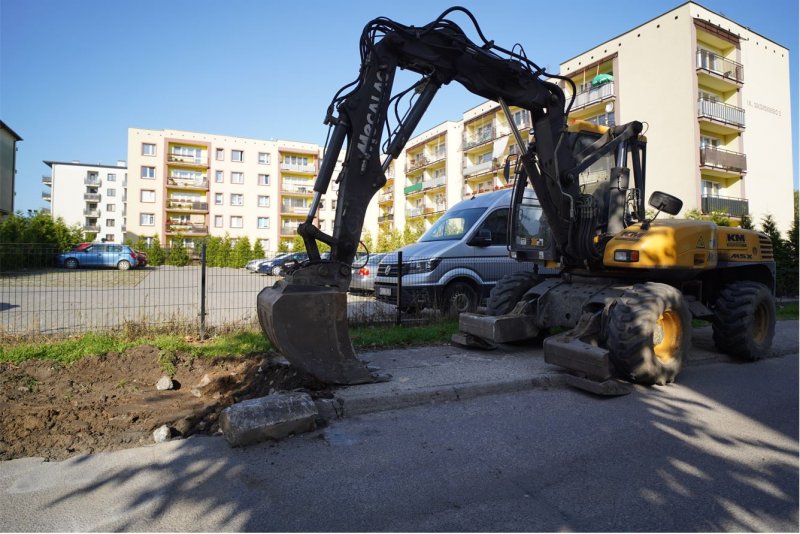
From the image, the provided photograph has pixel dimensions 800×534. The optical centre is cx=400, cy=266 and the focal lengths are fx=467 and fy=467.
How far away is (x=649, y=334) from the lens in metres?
5.05

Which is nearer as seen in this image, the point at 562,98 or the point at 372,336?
the point at 562,98

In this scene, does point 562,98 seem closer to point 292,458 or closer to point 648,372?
point 648,372

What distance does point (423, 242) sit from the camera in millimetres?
11062

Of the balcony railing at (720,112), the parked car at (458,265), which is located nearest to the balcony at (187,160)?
the balcony railing at (720,112)

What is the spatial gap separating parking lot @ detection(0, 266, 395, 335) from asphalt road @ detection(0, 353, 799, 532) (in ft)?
15.4

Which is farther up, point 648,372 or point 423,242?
point 423,242

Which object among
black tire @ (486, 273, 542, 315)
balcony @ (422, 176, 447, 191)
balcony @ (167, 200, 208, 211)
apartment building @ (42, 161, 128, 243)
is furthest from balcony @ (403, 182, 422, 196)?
apartment building @ (42, 161, 128, 243)

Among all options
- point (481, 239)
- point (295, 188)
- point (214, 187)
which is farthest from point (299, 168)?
point (481, 239)

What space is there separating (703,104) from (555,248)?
25851mm

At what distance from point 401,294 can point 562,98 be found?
4679 mm

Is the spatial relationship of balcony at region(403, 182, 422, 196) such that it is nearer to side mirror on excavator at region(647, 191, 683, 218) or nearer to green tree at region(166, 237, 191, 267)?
green tree at region(166, 237, 191, 267)

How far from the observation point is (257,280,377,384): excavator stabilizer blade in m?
4.41

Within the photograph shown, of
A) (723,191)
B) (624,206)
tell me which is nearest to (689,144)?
(723,191)

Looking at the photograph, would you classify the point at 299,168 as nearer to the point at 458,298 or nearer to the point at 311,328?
the point at 458,298
